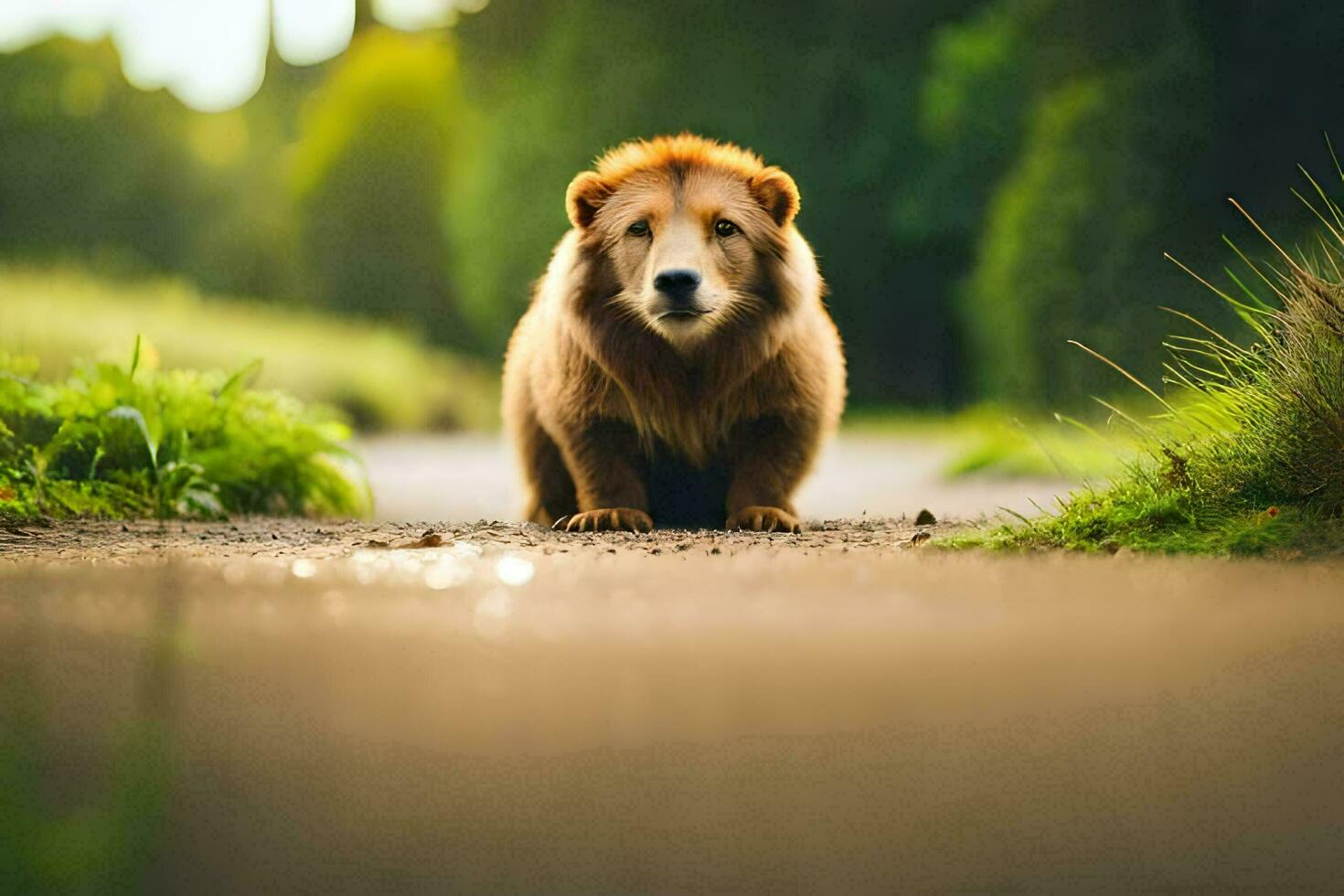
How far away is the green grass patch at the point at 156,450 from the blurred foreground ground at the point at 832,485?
60 centimetres

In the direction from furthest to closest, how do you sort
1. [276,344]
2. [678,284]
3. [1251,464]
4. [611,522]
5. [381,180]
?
1. [381,180]
2. [276,344]
3. [611,522]
4. [678,284]
5. [1251,464]

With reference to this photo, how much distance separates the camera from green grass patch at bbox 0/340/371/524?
4.95 meters

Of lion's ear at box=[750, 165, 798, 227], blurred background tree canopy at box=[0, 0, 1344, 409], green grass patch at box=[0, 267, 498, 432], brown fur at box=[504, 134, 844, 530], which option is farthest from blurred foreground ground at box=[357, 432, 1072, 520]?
blurred background tree canopy at box=[0, 0, 1344, 409]

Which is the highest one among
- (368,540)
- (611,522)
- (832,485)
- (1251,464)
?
(832,485)

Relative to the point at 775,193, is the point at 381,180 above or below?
above

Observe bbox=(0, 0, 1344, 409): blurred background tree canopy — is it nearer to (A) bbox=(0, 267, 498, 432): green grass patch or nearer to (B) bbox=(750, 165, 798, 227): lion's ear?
(A) bbox=(0, 267, 498, 432): green grass patch

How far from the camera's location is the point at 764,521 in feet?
14.4

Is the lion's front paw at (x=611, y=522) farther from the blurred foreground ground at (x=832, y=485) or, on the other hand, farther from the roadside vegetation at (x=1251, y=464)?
the roadside vegetation at (x=1251, y=464)

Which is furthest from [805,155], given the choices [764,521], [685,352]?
[764,521]

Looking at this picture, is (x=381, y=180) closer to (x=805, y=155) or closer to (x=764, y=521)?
(x=805, y=155)

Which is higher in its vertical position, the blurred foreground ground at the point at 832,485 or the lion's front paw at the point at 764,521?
the blurred foreground ground at the point at 832,485

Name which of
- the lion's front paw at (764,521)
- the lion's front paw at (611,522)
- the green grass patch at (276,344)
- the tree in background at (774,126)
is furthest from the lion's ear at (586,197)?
the tree in background at (774,126)

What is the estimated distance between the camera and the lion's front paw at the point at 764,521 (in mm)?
4336

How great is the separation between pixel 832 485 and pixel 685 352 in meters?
4.35
